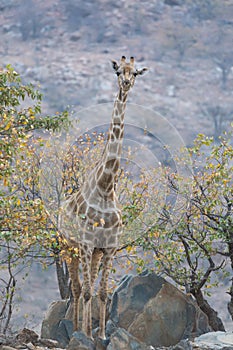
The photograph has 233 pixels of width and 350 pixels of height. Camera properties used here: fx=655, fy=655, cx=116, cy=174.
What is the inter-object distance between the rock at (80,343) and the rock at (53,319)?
427 centimetres

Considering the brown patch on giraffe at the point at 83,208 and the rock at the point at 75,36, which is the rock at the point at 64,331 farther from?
the rock at the point at 75,36

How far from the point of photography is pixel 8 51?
10931 cm

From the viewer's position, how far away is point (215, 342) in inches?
493

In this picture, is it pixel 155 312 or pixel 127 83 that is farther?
pixel 155 312

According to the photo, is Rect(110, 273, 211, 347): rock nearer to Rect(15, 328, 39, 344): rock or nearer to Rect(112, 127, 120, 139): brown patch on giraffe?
Rect(15, 328, 39, 344): rock

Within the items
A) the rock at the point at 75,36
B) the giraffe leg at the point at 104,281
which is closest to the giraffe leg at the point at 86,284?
the giraffe leg at the point at 104,281

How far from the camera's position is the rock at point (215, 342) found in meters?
12.1

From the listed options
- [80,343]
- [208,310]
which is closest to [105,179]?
[80,343]

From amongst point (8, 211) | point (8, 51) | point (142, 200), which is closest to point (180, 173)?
point (142, 200)

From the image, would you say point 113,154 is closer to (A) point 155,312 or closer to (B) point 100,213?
(B) point 100,213

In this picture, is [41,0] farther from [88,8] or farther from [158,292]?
[158,292]

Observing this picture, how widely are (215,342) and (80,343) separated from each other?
2.73 metres

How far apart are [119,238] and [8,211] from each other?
8.20 ft

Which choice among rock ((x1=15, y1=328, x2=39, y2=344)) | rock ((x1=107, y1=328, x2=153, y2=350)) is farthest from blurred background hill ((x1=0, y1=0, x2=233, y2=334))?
rock ((x1=107, y1=328, x2=153, y2=350))
